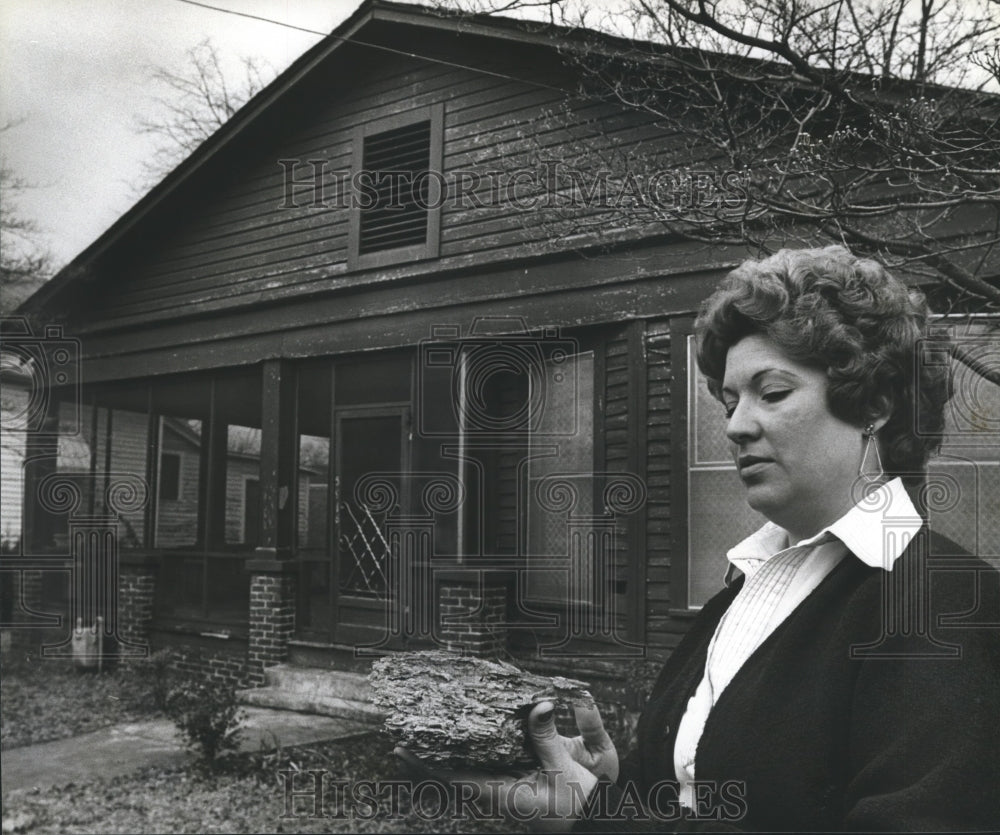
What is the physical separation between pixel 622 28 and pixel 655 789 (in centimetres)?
486

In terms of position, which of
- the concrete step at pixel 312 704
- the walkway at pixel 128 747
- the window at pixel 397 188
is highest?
the window at pixel 397 188

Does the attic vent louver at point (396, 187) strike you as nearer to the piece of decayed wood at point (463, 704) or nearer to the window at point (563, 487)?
the window at point (563, 487)

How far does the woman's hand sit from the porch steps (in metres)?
6.29

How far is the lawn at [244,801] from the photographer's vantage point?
225 inches

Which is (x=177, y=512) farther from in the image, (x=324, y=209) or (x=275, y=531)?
(x=324, y=209)

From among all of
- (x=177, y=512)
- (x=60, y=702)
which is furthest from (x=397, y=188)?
(x=60, y=702)

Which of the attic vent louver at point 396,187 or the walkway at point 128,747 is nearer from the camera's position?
the walkway at point 128,747

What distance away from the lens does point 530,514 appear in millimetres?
7758

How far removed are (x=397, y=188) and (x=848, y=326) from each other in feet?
25.7

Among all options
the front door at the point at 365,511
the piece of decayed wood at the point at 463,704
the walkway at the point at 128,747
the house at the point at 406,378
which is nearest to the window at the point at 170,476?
the house at the point at 406,378

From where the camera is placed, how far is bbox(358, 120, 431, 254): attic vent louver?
8.81m

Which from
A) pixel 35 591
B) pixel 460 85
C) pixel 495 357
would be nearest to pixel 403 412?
pixel 495 357

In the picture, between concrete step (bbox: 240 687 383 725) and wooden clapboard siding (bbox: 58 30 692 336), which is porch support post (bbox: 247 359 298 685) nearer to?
concrete step (bbox: 240 687 383 725)

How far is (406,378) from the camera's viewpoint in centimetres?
890
